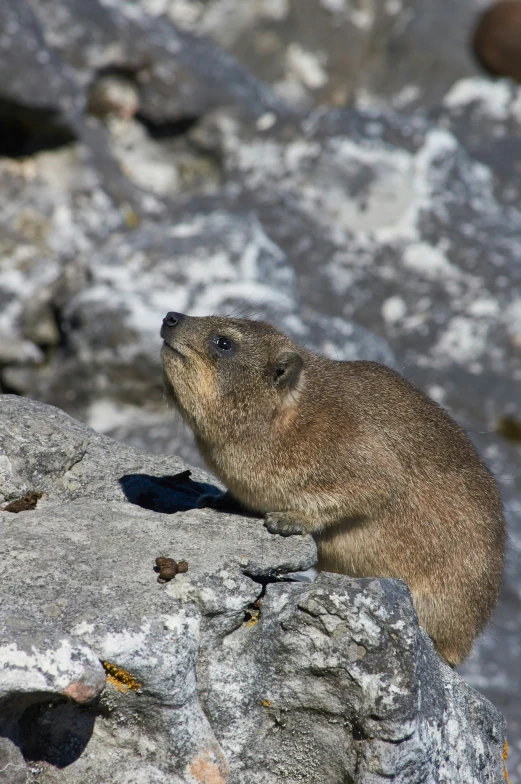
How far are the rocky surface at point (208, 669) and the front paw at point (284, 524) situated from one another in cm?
15

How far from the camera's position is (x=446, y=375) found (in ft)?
45.7

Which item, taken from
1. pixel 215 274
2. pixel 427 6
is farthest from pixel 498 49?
pixel 215 274

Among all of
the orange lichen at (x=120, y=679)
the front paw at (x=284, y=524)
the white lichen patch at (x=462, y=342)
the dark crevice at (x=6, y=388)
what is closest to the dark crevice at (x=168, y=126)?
the white lichen patch at (x=462, y=342)

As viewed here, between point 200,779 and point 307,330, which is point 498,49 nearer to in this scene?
point 307,330

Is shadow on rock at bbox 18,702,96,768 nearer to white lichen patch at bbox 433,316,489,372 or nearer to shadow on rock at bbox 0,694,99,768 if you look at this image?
shadow on rock at bbox 0,694,99,768

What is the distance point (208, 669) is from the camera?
5094 millimetres

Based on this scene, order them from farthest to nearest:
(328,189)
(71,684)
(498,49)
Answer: (498,49) → (328,189) → (71,684)

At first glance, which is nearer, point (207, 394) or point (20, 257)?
point (207, 394)

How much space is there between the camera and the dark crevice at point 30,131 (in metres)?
13.9

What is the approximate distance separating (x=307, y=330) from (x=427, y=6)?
14.2 meters

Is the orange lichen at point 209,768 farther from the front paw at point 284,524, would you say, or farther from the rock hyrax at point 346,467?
the rock hyrax at point 346,467

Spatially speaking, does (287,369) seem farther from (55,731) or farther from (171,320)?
(55,731)

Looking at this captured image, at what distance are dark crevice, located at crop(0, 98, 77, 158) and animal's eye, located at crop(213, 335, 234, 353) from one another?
8.37 m

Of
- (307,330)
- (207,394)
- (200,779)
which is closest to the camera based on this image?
(200,779)
